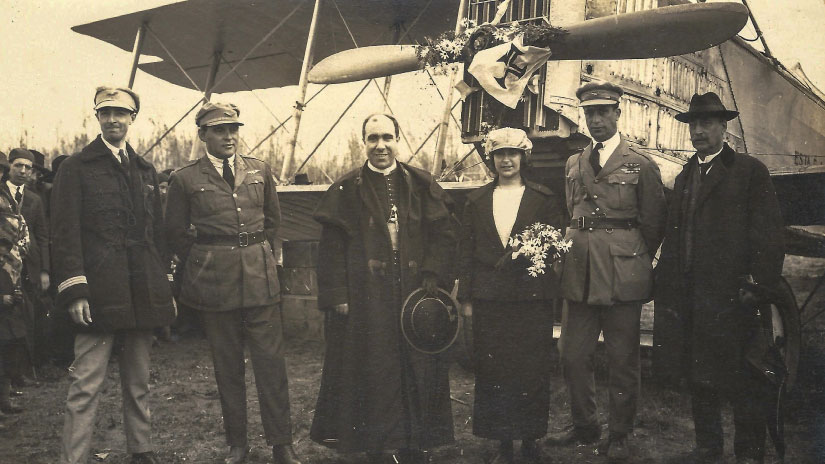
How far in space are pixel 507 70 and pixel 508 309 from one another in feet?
8.18

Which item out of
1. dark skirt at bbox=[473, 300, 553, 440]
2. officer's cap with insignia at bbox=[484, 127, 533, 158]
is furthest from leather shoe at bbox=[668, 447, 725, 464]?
officer's cap with insignia at bbox=[484, 127, 533, 158]

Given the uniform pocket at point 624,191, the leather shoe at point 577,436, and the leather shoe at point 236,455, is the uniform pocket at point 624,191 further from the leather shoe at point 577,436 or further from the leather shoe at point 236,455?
the leather shoe at point 236,455

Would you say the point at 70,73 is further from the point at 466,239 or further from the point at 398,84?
the point at 466,239

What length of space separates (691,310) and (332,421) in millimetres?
2156

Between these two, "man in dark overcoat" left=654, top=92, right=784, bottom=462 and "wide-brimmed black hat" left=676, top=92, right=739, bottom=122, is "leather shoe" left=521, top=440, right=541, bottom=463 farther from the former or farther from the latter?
"wide-brimmed black hat" left=676, top=92, right=739, bottom=122

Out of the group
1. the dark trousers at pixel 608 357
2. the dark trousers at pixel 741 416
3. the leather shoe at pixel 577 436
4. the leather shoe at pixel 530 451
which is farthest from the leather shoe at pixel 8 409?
the dark trousers at pixel 741 416

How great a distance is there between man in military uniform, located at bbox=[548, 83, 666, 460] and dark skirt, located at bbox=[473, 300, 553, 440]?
0.81ft

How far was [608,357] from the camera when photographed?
3885 millimetres

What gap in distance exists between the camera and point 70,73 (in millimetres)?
8031

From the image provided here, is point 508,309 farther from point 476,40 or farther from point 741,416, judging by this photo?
point 476,40

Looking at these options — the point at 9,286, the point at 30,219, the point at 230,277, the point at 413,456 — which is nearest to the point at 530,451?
the point at 413,456

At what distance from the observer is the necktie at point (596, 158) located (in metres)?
3.93

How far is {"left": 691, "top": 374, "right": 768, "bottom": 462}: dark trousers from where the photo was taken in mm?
3496

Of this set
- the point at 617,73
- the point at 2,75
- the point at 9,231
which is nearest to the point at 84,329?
the point at 9,231
